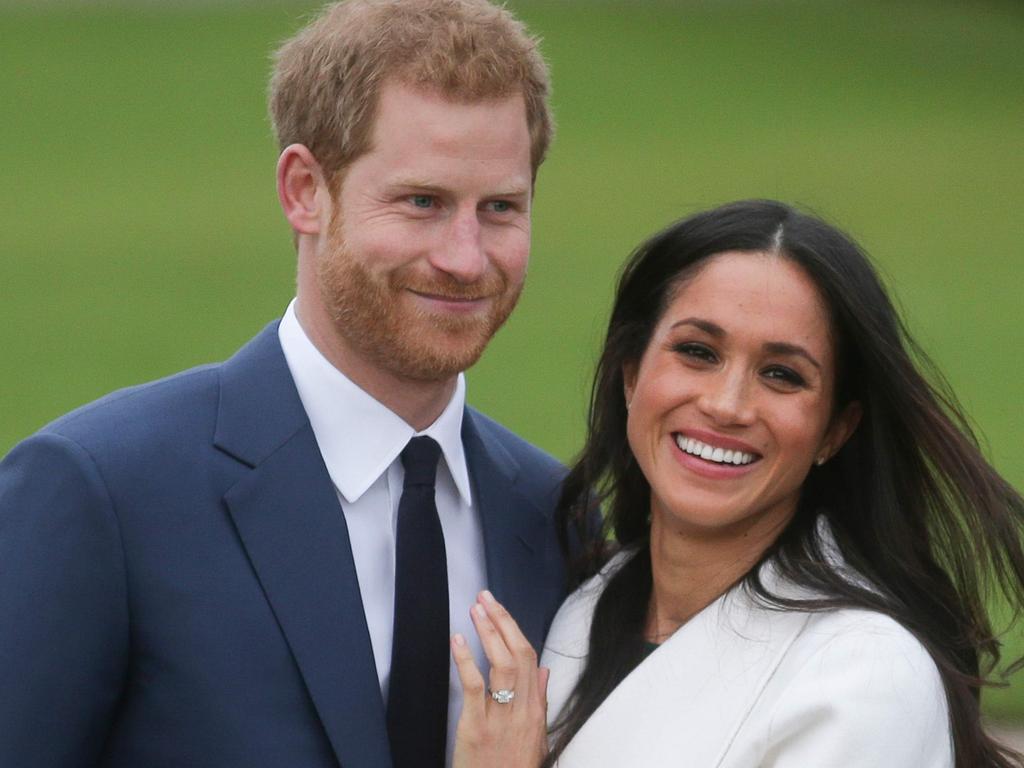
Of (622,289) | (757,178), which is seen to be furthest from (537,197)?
(622,289)

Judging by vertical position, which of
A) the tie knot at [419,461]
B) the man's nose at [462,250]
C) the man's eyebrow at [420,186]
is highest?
the man's eyebrow at [420,186]

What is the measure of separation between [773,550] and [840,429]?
0.26 meters

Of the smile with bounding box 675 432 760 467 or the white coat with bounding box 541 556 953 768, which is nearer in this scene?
the white coat with bounding box 541 556 953 768

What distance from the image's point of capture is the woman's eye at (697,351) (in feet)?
12.0

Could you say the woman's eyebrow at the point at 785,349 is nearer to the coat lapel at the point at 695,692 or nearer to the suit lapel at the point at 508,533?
the coat lapel at the point at 695,692

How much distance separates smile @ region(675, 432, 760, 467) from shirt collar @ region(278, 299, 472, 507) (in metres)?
0.52

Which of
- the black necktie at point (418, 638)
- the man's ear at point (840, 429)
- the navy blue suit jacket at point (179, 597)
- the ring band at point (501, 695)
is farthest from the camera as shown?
the man's ear at point (840, 429)

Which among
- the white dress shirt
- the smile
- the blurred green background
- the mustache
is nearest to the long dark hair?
the smile

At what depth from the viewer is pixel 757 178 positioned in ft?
72.5

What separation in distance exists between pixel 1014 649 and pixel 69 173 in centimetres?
1676

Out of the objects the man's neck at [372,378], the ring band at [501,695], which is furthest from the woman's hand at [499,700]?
the man's neck at [372,378]

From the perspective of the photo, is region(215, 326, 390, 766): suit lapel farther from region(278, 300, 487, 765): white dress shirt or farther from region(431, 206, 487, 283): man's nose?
region(431, 206, 487, 283): man's nose

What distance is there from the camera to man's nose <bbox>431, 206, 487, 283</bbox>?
3.45 m

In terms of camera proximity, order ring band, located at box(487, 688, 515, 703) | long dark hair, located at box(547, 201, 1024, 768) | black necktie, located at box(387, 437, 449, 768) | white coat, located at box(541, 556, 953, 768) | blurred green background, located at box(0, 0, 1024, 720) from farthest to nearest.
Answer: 1. blurred green background, located at box(0, 0, 1024, 720)
2. long dark hair, located at box(547, 201, 1024, 768)
3. ring band, located at box(487, 688, 515, 703)
4. black necktie, located at box(387, 437, 449, 768)
5. white coat, located at box(541, 556, 953, 768)
